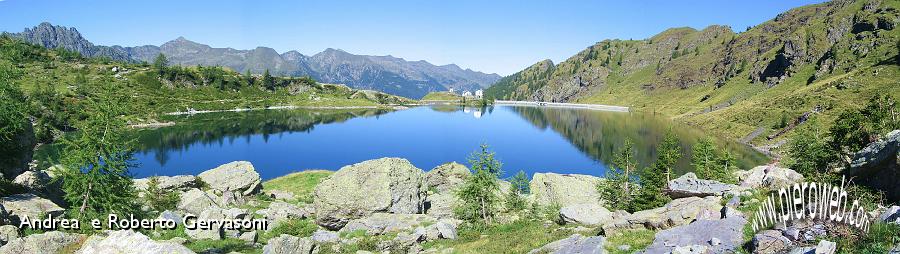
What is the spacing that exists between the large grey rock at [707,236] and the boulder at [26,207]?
134 ft

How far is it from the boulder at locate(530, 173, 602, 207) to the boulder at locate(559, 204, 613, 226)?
21.2m

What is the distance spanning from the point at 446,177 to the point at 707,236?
172 ft

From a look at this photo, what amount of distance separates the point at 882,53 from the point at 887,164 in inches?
9255

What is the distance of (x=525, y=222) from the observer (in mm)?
40125

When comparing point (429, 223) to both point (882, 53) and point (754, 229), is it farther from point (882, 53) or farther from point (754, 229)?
point (882, 53)

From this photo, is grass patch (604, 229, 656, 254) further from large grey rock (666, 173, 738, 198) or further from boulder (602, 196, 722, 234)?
large grey rock (666, 173, 738, 198)

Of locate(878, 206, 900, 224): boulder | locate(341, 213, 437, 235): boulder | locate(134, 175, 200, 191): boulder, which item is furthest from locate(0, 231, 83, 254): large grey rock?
locate(134, 175, 200, 191): boulder

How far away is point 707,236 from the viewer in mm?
20641

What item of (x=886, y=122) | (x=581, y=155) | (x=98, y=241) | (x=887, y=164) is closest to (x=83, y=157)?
(x=98, y=241)

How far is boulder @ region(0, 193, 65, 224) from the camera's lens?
33094 millimetres

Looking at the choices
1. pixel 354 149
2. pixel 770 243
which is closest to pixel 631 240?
pixel 770 243

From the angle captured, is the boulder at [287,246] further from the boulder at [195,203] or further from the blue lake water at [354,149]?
the blue lake water at [354,149]

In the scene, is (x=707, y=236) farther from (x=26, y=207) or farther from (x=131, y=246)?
(x=26, y=207)

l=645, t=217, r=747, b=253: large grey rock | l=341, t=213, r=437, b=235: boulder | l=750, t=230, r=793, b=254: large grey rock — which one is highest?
l=750, t=230, r=793, b=254: large grey rock
